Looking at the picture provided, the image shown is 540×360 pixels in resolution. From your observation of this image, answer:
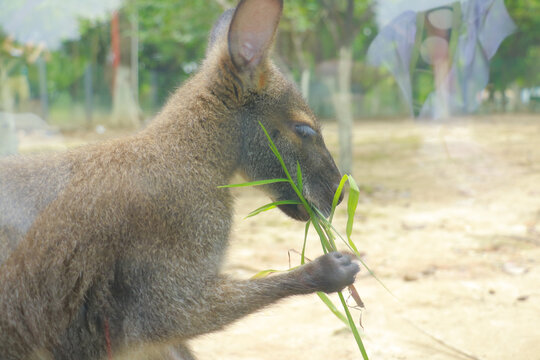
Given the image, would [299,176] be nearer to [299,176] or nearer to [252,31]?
[299,176]

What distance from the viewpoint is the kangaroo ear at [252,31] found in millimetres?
2070

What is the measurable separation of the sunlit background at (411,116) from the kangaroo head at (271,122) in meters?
0.39

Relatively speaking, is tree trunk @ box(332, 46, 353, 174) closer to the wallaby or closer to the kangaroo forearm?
the wallaby

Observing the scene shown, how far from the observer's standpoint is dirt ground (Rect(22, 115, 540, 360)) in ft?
9.52

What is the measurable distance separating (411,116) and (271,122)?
4544 mm

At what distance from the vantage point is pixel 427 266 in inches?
167

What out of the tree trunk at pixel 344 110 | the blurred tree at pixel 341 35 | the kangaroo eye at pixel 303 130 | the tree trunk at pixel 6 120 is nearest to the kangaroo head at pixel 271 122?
the kangaroo eye at pixel 303 130

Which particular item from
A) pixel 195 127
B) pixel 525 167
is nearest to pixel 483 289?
pixel 195 127

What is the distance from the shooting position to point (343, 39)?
7609 mm

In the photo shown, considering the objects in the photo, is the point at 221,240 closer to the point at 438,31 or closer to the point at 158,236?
the point at 158,236

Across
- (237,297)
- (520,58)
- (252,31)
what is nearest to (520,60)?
(520,58)

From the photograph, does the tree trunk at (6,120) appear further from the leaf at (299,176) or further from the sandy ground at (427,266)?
the leaf at (299,176)

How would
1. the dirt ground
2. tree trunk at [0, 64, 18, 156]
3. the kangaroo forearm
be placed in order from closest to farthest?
the kangaroo forearm → the dirt ground → tree trunk at [0, 64, 18, 156]

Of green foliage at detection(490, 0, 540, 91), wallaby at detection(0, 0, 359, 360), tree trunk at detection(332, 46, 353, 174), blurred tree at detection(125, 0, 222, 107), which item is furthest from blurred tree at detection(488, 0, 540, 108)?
wallaby at detection(0, 0, 359, 360)
